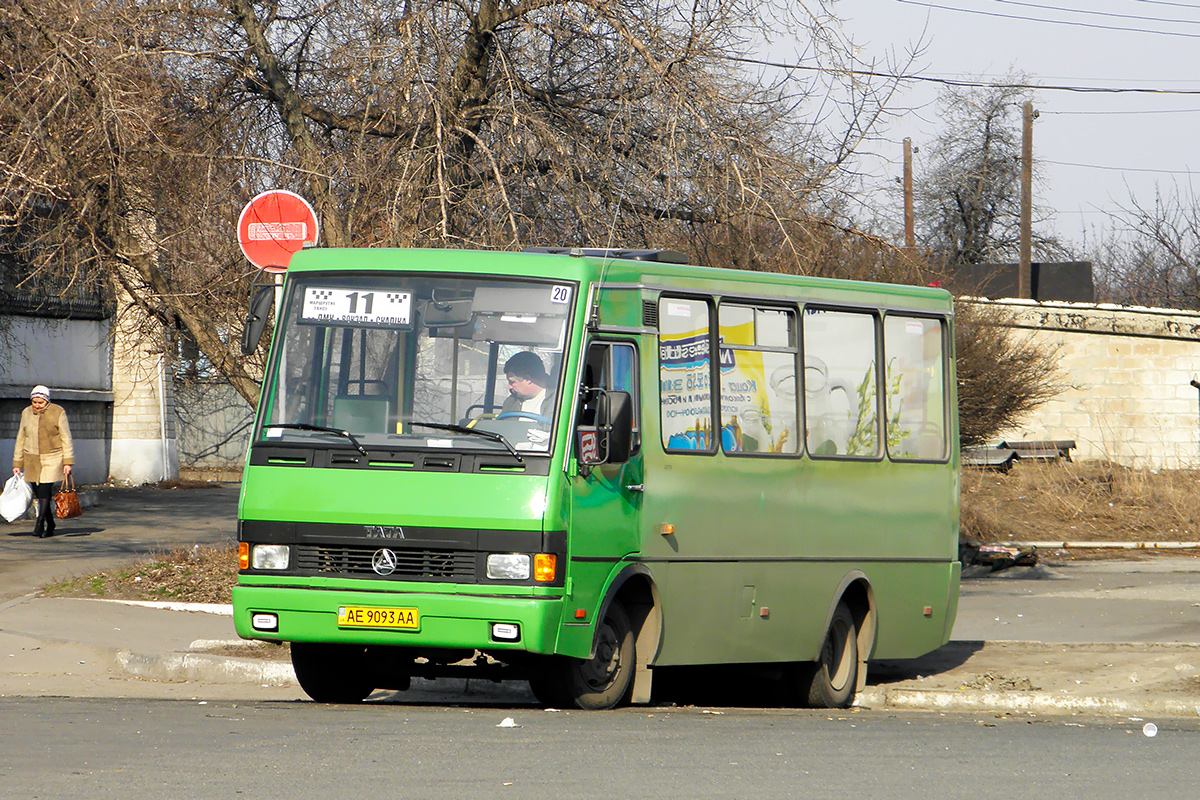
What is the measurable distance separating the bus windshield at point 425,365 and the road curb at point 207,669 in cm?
242

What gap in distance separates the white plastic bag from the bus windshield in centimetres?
969

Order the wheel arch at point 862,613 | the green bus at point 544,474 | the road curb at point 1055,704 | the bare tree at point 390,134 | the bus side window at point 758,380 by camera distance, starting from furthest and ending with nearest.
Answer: the bare tree at point 390,134
the wheel arch at point 862,613
the road curb at point 1055,704
the bus side window at point 758,380
the green bus at point 544,474

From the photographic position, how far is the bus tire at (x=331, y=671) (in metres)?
9.01

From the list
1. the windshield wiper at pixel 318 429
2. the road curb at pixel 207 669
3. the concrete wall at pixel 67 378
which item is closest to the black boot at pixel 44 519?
the concrete wall at pixel 67 378

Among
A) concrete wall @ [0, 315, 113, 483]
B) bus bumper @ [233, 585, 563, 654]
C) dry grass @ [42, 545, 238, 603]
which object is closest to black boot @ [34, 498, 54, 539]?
dry grass @ [42, 545, 238, 603]

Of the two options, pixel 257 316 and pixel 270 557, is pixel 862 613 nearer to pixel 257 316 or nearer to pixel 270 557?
pixel 270 557

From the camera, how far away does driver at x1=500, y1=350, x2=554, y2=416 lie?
828 centimetres

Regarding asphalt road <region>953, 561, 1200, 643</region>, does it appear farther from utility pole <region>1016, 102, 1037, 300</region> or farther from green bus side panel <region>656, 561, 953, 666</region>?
utility pole <region>1016, 102, 1037, 300</region>

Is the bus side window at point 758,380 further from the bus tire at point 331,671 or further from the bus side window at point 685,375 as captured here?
the bus tire at point 331,671

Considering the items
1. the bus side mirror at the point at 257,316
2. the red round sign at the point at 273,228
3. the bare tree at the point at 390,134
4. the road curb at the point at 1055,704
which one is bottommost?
the road curb at the point at 1055,704

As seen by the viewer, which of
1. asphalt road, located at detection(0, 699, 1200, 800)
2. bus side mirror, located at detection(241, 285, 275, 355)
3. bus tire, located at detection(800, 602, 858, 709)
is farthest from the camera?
bus tire, located at detection(800, 602, 858, 709)

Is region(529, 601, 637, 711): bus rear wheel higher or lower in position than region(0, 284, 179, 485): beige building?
lower

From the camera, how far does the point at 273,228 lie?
10.8 metres

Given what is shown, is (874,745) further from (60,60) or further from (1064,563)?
(1064,563)
